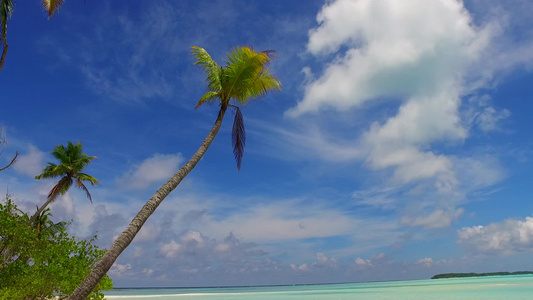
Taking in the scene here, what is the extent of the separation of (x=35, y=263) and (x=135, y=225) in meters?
5.10

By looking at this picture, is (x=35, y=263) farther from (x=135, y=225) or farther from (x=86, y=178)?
(x=86, y=178)

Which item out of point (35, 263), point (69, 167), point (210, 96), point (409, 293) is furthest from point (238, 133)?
point (409, 293)

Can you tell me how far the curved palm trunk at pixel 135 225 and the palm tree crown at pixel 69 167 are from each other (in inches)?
Answer: 734

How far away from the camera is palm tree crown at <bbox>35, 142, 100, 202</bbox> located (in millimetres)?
25797

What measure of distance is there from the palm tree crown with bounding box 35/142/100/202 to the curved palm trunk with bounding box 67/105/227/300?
18636mm

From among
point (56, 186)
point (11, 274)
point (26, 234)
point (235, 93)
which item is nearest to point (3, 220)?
point (26, 234)

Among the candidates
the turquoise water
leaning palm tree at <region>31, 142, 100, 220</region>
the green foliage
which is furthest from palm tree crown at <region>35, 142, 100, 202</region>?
the turquoise water

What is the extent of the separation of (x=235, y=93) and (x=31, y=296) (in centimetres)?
800

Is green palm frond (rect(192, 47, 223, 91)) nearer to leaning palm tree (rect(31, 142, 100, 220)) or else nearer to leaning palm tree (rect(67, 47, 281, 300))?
leaning palm tree (rect(67, 47, 281, 300))

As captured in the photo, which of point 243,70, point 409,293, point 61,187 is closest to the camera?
point 243,70

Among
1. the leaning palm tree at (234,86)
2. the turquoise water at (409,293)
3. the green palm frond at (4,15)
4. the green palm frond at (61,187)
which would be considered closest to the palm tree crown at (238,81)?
the leaning palm tree at (234,86)

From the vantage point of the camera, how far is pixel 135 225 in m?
7.78

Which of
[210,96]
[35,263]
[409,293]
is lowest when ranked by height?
[409,293]

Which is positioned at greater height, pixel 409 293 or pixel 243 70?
pixel 243 70
